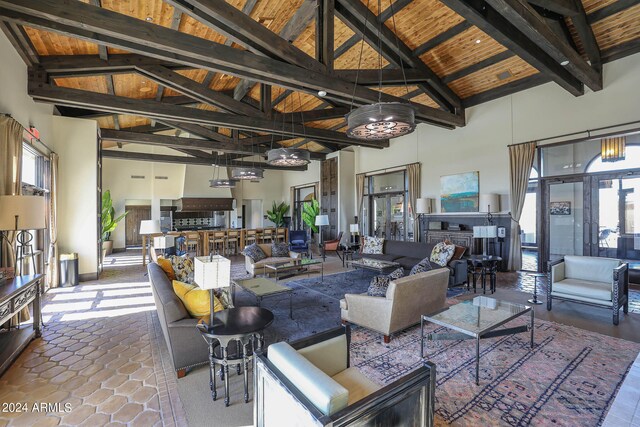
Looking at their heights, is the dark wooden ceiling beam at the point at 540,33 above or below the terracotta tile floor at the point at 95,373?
above

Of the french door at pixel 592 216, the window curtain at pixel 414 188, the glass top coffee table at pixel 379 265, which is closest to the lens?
the french door at pixel 592 216

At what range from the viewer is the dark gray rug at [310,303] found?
3879 mm

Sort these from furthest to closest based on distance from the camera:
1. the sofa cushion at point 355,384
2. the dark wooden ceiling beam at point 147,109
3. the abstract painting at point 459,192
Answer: the abstract painting at point 459,192 < the dark wooden ceiling beam at point 147,109 < the sofa cushion at point 355,384

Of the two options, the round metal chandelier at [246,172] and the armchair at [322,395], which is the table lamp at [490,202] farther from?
the armchair at [322,395]

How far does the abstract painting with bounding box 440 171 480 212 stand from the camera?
784 centimetres

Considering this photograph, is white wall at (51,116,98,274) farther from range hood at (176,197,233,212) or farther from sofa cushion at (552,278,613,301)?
sofa cushion at (552,278,613,301)

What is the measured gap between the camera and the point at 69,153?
6660 mm

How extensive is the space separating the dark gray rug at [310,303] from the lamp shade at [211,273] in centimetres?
151

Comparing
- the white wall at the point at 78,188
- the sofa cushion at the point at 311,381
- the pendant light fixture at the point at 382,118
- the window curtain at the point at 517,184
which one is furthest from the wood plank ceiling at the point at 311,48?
the sofa cushion at the point at 311,381

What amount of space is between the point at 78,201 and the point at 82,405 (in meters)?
5.94

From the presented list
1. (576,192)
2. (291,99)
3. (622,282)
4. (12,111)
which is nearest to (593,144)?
(576,192)

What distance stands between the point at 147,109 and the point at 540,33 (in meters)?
7.03

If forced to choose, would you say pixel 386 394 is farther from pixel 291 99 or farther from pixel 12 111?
pixel 291 99

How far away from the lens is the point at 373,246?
8.04 meters
